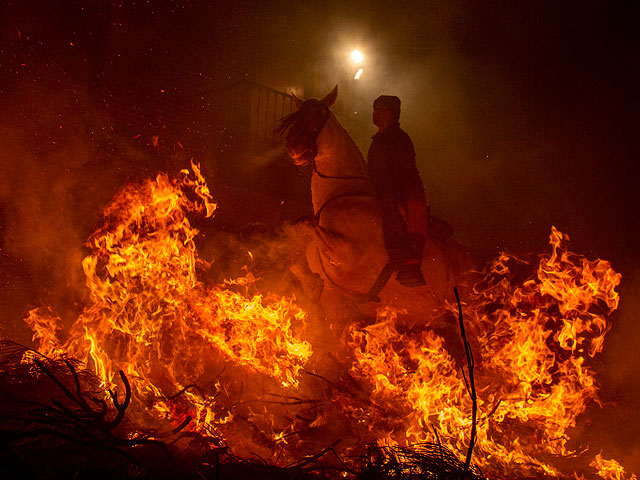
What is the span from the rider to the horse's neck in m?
0.23

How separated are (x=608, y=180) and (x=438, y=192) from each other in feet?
13.8

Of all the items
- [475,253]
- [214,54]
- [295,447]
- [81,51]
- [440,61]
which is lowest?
[295,447]

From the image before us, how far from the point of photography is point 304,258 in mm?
5672

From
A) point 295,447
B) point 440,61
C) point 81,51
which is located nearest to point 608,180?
point 440,61

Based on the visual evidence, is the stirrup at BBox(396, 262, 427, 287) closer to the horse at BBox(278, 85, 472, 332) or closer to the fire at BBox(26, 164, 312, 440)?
the horse at BBox(278, 85, 472, 332)

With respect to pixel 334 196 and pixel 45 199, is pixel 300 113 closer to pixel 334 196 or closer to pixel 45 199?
pixel 334 196

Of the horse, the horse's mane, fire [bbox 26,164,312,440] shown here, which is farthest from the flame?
the horse's mane

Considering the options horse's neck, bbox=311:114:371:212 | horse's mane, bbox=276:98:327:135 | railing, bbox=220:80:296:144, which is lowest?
horse's neck, bbox=311:114:371:212

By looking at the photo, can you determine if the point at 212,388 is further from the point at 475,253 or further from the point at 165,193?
the point at 475,253

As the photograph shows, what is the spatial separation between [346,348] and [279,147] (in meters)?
7.63

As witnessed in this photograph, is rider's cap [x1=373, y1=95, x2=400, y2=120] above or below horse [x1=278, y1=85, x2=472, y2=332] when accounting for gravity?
above

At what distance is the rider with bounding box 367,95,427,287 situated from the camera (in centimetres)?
498

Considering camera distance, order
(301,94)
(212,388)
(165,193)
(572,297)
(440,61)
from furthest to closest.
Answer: (301,94) < (440,61) < (165,193) < (572,297) < (212,388)


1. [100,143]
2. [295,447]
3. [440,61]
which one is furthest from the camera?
[440,61]
